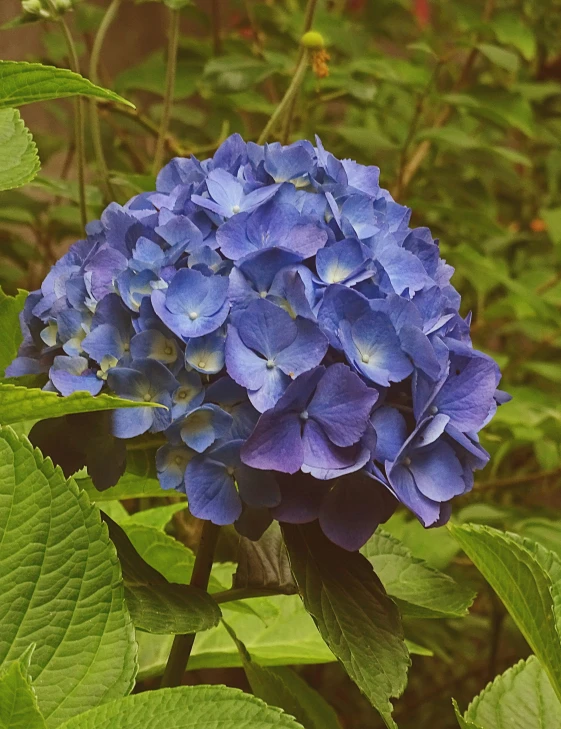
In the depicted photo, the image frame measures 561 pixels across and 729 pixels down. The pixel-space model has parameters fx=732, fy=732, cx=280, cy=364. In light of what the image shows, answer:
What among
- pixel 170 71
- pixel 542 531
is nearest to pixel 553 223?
pixel 542 531

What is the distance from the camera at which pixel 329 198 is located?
345 millimetres

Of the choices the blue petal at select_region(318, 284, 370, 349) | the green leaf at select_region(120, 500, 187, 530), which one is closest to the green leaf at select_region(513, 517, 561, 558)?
the green leaf at select_region(120, 500, 187, 530)

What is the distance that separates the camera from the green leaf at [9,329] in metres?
0.43

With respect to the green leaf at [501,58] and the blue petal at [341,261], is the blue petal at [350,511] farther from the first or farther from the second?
the green leaf at [501,58]

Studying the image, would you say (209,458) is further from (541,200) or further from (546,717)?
(541,200)

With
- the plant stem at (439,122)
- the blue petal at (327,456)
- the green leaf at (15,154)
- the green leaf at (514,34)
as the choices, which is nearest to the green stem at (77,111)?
the green leaf at (15,154)

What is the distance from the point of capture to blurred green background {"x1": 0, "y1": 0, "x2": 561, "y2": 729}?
82cm

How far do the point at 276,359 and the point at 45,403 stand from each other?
9 cm

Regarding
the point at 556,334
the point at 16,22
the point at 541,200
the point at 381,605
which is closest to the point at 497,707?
the point at 381,605

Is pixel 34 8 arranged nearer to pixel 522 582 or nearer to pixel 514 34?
pixel 522 582

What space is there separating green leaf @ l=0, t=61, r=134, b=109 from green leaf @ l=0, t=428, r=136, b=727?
0.15 metres

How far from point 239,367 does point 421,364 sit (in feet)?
0.26

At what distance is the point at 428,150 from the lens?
40.8 inches

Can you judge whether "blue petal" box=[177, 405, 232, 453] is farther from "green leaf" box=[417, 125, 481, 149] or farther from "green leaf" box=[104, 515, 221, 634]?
"green leaf" box=[417, 125, 481, 149]
